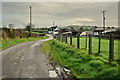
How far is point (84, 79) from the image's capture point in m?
6.82

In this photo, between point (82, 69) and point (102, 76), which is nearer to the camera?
point (102, 76)

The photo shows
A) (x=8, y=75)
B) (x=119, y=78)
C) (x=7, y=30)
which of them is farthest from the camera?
(x=7, y=30)

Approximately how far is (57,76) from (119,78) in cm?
281

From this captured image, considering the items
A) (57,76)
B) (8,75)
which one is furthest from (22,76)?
(57,76)

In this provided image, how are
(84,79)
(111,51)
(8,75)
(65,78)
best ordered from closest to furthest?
1. (84,79)
2. (65,78)
3. (8,75)
4. (111,51)

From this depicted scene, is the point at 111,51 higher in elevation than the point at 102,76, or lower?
higher

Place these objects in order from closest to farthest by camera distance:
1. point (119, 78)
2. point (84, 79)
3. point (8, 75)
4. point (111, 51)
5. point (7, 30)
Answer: point (119, 78)
point (84, 79)
point (8, 75)
point (111, 51)
point (7, 30)

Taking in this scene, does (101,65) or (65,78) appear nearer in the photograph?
(65,78)

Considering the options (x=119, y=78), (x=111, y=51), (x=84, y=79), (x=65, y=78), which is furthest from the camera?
(x=111, y=51)

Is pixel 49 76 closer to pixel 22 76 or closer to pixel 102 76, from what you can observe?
pixel 22 76

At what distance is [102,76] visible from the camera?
6871 millimetres

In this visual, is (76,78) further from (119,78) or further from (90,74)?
(119,78)

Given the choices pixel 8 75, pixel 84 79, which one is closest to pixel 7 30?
pixel 8 75

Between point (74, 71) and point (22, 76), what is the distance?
2410mm
